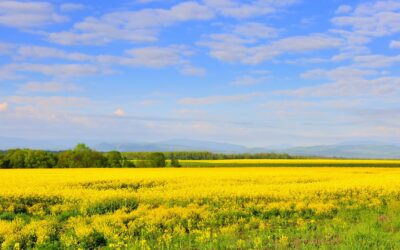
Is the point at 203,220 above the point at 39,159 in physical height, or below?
below

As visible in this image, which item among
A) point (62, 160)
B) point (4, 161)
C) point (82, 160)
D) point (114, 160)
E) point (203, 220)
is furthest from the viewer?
point (114, 160)

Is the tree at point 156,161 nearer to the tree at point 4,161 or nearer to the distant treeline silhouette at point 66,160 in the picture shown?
the distant treeline silhouette at point 66,160

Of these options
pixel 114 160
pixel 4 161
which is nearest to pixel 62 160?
pixel 114 160

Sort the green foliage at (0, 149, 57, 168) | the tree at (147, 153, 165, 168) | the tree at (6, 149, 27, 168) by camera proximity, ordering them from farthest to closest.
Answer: the tree at (147, 153, 165, 168) → the tree at (6, 149, 27, 168) → the green foliage at (0, 149, 57, 168)

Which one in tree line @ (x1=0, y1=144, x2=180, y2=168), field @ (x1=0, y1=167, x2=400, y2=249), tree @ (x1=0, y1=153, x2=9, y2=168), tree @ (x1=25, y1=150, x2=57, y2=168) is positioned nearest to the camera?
field @ (x1=0, y1=167, x2=400, y2=249)

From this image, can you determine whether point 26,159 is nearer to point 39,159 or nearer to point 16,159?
point 16,159

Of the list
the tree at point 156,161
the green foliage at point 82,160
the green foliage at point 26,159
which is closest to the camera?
the green foliage at point 26,159

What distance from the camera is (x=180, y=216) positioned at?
550 inches

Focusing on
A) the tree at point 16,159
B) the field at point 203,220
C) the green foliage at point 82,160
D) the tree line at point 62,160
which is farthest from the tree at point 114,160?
the field at point 203,220

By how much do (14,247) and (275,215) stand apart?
928 centimetres

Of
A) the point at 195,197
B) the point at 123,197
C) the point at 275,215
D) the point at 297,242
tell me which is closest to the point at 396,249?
the point at 297,242

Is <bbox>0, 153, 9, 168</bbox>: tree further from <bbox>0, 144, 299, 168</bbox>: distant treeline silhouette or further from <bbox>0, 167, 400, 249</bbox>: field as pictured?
<bbox>0, 167, 400, 249</bbox>: field

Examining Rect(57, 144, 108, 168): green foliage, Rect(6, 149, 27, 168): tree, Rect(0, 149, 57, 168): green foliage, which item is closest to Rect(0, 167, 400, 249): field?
Rect(57, 144, 108, 168): green foliage

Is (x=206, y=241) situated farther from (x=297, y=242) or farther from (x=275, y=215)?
(x=275, y=215)
